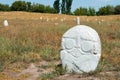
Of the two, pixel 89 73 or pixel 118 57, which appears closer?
pixel 89 73

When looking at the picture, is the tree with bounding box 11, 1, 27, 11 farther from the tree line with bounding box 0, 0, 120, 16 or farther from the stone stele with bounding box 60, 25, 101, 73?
the stone stele with bounding box 60, 25, 101, 73

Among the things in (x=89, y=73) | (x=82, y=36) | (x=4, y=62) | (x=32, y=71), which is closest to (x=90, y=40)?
(x=82, y=36)

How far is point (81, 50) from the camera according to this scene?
10094 mm

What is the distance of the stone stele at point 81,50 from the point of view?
991cm

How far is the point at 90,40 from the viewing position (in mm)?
9875

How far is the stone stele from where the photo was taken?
9.91 m

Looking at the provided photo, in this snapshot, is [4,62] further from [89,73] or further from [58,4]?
[58,4]

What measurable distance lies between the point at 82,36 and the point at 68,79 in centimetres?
126

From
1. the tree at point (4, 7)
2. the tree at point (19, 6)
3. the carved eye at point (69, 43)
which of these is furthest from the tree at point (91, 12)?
the carved eye at point (69, 43)

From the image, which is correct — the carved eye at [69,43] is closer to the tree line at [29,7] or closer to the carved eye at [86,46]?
the carved eye at [86,46]

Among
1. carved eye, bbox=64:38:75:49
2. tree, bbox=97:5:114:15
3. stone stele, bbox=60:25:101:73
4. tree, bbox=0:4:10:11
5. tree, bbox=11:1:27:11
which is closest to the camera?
stone stele, bbox=60:25:101:73

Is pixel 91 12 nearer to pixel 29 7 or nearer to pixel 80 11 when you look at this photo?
pixel 80 11

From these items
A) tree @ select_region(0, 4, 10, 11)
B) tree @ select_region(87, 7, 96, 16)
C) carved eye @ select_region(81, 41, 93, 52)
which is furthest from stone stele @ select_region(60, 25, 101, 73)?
tree @ select_region(87, 7, 96, 16)

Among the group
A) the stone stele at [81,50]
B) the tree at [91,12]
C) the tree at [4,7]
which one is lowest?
the tree at [91,12]
